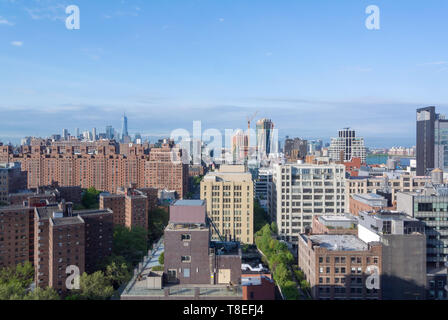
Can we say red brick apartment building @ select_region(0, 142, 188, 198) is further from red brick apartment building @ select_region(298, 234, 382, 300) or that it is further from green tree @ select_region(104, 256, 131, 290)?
red brick apartment building @ select_region(298, 234, 382, 300)

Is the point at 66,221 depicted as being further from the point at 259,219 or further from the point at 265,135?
the point at 265,135

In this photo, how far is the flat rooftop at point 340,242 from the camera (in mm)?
15273

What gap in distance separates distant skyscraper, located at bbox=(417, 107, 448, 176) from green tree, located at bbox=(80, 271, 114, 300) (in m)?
48.1

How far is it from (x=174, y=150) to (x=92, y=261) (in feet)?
74.5

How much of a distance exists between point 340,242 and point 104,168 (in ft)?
99.7

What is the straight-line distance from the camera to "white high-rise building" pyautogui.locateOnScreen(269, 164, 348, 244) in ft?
84.7

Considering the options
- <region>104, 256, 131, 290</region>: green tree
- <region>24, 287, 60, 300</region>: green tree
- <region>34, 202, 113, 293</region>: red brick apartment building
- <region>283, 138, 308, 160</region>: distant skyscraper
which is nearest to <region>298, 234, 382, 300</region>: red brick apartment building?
<region>104, 256, 131, 290</region>: green tree

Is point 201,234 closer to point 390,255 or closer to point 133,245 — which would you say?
point 390,255

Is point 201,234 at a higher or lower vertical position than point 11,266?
higher

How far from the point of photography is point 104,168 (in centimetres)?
4034

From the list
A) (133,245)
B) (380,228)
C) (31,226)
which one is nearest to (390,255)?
(380,228)

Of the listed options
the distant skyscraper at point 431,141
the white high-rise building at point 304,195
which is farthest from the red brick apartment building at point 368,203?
the distant skyscraper at point 431,141
